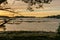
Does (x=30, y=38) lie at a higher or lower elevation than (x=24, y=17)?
lower

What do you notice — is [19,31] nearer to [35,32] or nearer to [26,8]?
[35,32]

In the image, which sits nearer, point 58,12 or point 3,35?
point 58,12

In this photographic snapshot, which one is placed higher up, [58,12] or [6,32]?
[58,12]

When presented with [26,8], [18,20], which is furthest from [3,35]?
[26,8]

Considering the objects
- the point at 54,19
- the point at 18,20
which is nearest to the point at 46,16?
the point at 54,19

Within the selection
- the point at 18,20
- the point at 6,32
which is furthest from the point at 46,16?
the point at 6,32

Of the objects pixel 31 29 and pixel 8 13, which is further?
pixel 31 29

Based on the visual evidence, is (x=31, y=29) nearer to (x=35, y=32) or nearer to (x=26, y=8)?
(x=35, y=32)
